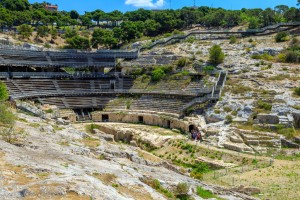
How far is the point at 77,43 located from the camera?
279ft

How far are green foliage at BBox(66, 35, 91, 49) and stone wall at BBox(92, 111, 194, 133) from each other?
35036mm

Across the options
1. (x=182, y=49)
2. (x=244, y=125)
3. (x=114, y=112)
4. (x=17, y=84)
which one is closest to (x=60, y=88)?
(x=17, y=84)

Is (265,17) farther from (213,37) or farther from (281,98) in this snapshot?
(281,98)

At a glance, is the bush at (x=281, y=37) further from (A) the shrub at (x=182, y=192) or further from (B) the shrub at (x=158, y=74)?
(A) the shrub at (x=182, y=192)

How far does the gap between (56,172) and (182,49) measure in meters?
57.8

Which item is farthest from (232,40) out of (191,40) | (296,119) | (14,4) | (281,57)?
(14,4)

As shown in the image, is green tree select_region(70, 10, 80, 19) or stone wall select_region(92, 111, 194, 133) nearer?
stone wall select_region(92, 111, 194, 133)

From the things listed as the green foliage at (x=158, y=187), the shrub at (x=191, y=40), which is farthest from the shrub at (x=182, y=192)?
the shrub at (x=191, y=40)

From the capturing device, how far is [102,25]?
388ft

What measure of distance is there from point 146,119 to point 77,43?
136 ft

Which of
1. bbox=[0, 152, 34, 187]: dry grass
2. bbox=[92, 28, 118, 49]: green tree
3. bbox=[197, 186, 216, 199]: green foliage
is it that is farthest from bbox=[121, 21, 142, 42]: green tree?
bbox=[0, 152, 34, 187]: dry grass

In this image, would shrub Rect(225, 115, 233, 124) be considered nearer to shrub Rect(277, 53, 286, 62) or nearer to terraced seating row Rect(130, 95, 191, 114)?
terraced seating row Rect(130, 95, 191, 114)

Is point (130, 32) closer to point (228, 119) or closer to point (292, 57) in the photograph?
point (292, 57)

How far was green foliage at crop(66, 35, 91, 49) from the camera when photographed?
8456 centimetres
